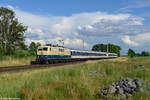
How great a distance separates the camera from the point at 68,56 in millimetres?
33594

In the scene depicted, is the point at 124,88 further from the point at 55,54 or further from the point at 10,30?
the point at 10,30

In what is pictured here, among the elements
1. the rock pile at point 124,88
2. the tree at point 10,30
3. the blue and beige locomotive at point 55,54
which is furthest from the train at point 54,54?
the rock pile at point 124,88

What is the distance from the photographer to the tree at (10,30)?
33.9m

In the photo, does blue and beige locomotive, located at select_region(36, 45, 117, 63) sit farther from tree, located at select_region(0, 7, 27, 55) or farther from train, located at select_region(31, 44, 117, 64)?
tree, located at select_region(0, 7, 27, 55)

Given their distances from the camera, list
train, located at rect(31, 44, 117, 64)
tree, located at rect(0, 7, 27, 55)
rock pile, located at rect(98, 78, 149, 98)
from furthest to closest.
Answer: tree, located at rect(0, 7, 27, 55), train, located at rect(31, 44, 117, 64), rock pile, located at rect(98, 78, 149, 98)

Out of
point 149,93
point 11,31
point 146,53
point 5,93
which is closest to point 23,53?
point 11,31

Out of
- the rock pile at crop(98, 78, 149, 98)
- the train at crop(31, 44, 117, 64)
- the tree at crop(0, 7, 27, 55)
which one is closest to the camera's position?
the rock pile at crop(98, 78, 149, 98)

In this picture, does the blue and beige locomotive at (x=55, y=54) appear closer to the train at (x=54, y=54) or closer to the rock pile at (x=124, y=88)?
the train at (x=54, y=54)

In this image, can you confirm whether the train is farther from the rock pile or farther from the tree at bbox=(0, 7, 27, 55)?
the rock pile

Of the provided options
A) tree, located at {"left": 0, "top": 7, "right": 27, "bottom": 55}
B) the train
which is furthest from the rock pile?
tree, located at {"left": 0, "top": 7, "right": 27, "bottom": 55}

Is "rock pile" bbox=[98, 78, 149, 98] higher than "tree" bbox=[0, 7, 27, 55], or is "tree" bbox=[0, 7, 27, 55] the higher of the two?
"tree" bbox=[0, 7, 27, 55]

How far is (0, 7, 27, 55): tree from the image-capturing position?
33875 millimetres

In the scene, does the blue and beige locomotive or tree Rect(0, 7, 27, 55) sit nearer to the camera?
the blue and beige locomotive

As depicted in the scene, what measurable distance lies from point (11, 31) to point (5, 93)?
29.7 meters
